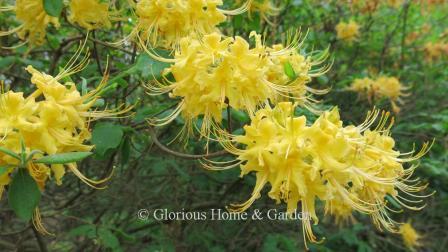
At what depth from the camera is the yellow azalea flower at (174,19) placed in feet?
6.11

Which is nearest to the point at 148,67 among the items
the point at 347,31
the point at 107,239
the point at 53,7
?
the point at 53,7

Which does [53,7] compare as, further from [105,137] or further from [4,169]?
[4,169]

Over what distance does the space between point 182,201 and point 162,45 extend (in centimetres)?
142

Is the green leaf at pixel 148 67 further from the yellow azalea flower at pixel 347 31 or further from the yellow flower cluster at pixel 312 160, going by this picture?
the yellow azalea flower at pixel 347 31

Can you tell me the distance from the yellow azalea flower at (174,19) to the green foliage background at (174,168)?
109 millimetres

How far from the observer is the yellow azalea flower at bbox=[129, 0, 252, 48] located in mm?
1862

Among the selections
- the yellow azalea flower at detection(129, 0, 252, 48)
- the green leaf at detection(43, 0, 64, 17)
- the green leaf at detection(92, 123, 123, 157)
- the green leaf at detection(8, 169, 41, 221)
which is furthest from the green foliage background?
the green leaf at detection(8, 169, 41, 221)

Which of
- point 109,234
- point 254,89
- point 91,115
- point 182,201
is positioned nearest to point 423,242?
point 182,201

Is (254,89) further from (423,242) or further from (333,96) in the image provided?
(423,242)

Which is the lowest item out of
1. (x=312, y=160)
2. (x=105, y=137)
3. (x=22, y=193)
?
(x=22, y=193)

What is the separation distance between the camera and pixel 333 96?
391 cm

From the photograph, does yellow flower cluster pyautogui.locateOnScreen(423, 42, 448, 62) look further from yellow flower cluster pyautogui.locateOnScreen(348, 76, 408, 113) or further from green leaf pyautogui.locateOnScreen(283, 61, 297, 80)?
green leaf pyautogui.locateOnScreen(283, 61, 297, 80)

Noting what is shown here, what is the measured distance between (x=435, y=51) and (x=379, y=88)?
122 centimetres

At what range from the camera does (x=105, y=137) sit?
1813mm
